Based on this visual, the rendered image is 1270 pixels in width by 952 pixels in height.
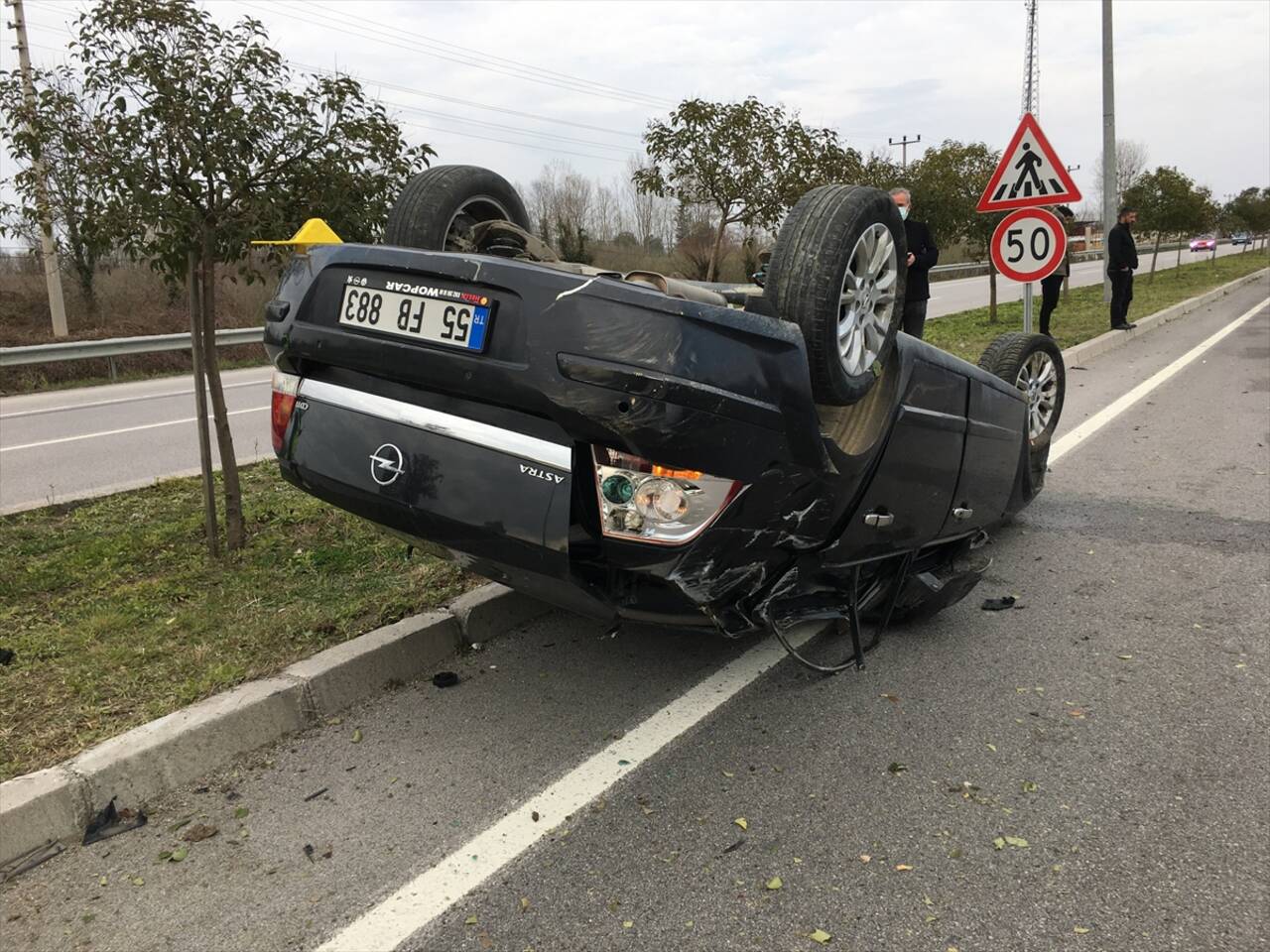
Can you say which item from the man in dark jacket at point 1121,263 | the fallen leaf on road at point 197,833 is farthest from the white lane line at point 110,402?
the man in dark jacket at point 1121,263

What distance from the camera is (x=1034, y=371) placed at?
5367 mm

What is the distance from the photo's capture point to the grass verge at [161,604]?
3.06 metres

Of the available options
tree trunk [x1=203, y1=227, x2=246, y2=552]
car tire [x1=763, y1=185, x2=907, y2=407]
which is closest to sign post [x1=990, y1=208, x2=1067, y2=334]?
car tire [x1=763, y1=185, x2=907, y2=407]

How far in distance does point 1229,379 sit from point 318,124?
1070 centimetres

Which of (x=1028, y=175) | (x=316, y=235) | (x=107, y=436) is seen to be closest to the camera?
(x=316, y=235)

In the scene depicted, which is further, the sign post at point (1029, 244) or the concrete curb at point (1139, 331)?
the concrete curb at point (1139, 331)

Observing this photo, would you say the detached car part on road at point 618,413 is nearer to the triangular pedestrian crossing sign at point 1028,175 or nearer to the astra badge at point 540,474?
the astra badge at point 540,474

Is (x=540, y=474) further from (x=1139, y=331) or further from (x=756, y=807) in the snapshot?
(x=1139, y=331)

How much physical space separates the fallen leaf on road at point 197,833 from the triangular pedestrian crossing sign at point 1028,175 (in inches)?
365

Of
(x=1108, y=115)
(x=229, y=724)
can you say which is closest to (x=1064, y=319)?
(x=1108, y=115)

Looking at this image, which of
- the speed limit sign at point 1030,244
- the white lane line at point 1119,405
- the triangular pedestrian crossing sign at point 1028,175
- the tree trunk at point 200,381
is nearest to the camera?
the tree trunk at point 200,381

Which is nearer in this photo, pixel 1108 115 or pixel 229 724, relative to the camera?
pixel 229 724

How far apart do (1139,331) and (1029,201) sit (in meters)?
8.06

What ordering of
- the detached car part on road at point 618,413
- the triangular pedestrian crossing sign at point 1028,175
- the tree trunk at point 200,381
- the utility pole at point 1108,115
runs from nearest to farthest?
the detached car part on road at point 618,413 → the tree trunk at point 200,381 → the triangular pedestrian crossing sign at point 1028,175 → the utility pole at point 1108,115
